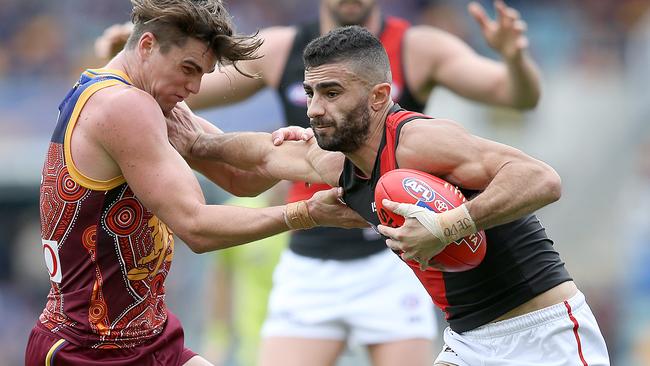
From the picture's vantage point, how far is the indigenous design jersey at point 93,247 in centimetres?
472

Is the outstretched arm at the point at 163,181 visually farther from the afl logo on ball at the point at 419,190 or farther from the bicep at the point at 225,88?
the bicep at the point at 225,88

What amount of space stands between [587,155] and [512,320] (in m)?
8.07

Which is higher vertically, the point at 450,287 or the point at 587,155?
the point at 450,287

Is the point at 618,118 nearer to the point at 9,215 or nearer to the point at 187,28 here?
the point at 9,215

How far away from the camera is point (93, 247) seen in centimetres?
475

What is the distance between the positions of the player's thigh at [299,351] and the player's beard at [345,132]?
2.19 m

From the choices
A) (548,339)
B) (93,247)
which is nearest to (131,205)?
(93,247)

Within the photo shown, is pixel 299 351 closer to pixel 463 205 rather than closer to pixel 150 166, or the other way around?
pixel 150 166

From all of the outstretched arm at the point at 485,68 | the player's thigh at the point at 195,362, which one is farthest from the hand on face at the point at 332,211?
the outstretched arm at the point at 485,68

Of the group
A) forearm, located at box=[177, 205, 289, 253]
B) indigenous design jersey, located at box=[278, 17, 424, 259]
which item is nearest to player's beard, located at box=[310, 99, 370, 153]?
Result: forearm, located at box=[177, 205, 289, 253]

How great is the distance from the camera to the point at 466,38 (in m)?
13.2

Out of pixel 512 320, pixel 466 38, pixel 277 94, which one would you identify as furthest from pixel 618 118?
pixel 512 320

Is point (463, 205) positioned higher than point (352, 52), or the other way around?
point (352, 52)

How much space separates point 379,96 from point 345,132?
9.5 inches
